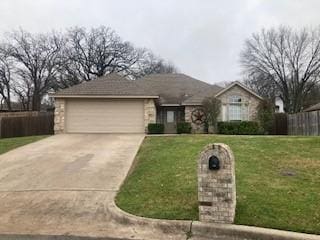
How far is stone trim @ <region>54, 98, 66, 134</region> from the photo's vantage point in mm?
24859

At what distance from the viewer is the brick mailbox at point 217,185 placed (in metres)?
7.00

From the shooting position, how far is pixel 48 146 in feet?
59.6

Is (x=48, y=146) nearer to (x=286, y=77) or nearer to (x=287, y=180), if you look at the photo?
(x=287, y=180)

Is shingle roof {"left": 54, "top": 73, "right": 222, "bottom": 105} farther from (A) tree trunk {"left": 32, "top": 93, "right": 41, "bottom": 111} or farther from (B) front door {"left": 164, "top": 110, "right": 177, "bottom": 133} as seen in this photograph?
(A) tree trunk {"left": 32, "top": 93, "right": 41, "bottom": 111}

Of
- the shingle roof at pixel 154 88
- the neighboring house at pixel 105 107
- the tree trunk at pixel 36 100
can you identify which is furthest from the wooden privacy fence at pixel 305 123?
the tree trunk at pixel 36 100

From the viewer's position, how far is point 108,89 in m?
25.8

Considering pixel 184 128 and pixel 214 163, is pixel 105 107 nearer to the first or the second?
pixel 184 128

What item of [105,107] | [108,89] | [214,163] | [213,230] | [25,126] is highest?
[108,89]

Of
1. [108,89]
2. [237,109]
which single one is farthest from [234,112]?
[108,89]

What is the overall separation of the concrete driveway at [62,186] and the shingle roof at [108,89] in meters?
7.57

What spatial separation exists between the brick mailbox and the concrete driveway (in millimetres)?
1356

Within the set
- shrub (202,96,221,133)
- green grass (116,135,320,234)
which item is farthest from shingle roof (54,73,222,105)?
green grass (116,135,320,234)

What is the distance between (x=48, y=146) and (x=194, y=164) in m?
8.48

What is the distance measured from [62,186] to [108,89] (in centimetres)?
1563
